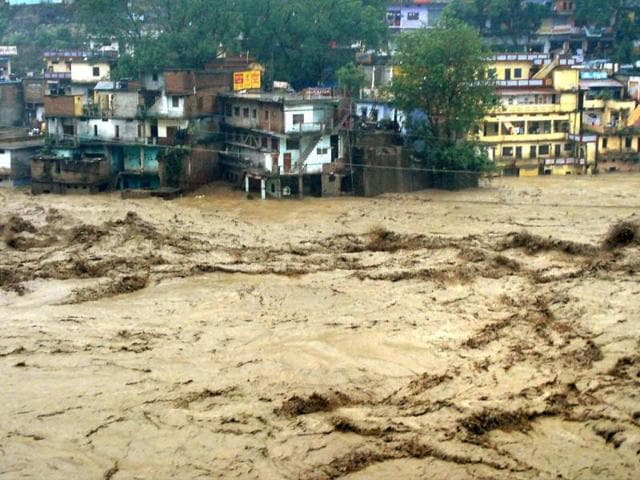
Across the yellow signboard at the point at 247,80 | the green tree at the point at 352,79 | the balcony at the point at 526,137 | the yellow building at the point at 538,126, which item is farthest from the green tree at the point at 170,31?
the yellow building at the point at 538,126

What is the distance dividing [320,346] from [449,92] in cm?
1912

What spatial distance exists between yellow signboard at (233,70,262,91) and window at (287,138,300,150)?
17.8 feet

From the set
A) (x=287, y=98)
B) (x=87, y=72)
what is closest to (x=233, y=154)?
(x=287, y=98)

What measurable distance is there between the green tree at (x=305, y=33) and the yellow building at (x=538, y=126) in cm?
711

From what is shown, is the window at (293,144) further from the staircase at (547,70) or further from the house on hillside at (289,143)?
the staircase at (547,70)

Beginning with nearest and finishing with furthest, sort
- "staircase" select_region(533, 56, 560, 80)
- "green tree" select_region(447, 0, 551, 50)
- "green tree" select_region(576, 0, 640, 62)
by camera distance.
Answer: "staircase" select_region(533, 56, 560, 80)
"green tree" select_region(576, 0, 640, 62)
"green tree" select_region(447, 0, 551, 50)

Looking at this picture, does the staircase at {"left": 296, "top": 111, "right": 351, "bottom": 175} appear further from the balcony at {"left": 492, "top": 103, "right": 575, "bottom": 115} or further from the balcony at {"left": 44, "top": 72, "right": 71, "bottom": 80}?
the balcony at {"left": 44, "top": 72, "right": 71, "bottom": 80}

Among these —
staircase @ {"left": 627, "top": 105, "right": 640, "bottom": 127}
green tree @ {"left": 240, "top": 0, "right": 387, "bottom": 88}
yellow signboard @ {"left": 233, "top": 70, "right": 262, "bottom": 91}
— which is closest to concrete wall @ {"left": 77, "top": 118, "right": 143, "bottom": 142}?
yellow signboard @ {"left": 233, "top": 70, "right": 262, "bottom": 91}

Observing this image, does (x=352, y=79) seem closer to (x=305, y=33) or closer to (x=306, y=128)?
(x=305, y=33)

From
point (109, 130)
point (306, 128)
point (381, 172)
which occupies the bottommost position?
point (381, 172)

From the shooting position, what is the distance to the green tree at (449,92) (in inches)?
1374

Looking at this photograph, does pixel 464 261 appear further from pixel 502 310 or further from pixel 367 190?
pixel 367 190

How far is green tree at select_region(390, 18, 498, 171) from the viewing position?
3491 centimetres

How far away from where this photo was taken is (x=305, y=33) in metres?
43.3
